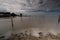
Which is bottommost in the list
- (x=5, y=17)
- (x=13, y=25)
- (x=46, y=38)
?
(x=46, y=38)

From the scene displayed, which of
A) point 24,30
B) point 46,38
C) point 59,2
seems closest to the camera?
point 59,2

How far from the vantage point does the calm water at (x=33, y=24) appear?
5.27 feet

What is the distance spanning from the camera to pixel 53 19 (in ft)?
5.42

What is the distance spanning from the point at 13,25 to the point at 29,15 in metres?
0.28

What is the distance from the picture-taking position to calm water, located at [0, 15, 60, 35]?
63.3 inches

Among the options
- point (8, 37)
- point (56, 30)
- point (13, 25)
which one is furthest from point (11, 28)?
point (56, 30)

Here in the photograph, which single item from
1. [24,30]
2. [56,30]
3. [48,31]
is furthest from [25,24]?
[56,30]

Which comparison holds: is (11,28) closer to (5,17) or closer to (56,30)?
(5,17)

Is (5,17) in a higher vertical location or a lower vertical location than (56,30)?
higher

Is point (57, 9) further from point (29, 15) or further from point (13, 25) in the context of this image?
point (13, 25)

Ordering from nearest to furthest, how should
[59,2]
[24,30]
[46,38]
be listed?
[59,2] < [46,38] < [24,30]

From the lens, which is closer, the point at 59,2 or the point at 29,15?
the point at 59,2

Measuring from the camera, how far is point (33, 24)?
1.65 m

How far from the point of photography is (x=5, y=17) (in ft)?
5.23
